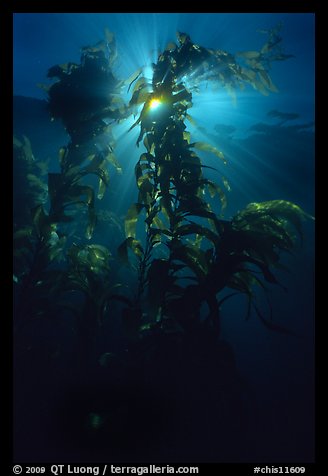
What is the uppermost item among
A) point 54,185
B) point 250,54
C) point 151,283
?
point 250,54

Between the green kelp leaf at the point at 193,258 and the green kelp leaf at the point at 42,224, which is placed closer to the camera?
the green kelp leaf at the point at 193,258

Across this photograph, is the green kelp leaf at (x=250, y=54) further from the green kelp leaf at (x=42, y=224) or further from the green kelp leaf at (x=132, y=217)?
the green kelp leaf at (x=42, y=224)

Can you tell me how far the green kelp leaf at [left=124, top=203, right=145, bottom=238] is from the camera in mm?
2268

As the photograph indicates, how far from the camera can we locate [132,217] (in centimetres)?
231

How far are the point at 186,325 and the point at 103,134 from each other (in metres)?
2.12

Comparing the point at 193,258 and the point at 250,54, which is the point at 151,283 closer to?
the point at 193,258

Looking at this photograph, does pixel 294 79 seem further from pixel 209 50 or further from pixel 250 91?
pixel 209 50

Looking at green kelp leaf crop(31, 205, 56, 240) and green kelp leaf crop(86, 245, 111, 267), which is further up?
green kelp leaf crop(31, 205, 56, 240)

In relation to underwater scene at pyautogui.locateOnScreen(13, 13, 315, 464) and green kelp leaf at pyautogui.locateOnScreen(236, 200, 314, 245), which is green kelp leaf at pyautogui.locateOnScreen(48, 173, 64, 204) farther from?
green kelp leaf at pyautogui.locateOnScreen(236, 200, 314, 245)

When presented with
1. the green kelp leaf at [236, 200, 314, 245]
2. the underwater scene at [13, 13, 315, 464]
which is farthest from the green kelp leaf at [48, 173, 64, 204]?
the green kelp leaf at [236, 200, 314, 245]

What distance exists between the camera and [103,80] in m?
2.74

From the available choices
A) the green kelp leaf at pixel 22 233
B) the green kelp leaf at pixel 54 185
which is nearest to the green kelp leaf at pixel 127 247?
the green kelp leaf at pixel 54 185

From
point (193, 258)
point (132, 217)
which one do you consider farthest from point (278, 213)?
point (132, 217)

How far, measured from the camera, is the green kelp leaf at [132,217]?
2268mm
